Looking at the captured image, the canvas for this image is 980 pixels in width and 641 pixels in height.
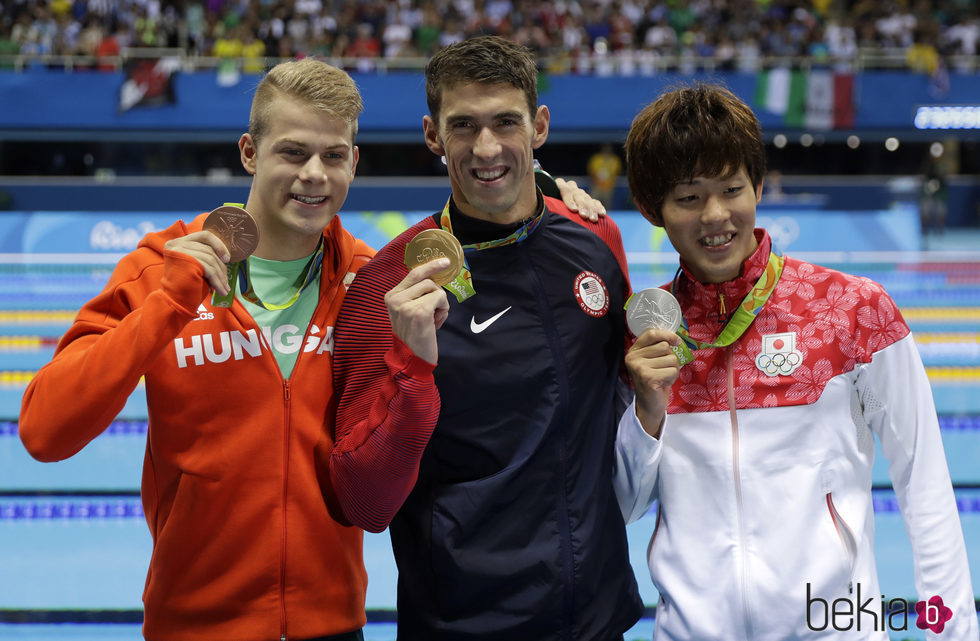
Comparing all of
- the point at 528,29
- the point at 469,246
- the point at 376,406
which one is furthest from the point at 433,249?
the point at 528,29

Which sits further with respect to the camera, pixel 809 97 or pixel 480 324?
pixel 809 97

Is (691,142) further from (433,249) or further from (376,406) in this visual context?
(376,406)

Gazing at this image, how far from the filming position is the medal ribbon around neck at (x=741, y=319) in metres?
1.78

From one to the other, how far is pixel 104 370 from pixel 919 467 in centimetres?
153

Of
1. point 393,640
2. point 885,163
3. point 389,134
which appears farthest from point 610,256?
point 885,163

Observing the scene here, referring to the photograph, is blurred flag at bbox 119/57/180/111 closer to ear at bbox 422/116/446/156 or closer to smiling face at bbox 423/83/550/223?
ear at bbox 422/116/446/156

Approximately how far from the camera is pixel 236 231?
174 centimetres

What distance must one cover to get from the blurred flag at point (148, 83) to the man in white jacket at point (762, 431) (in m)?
15.9

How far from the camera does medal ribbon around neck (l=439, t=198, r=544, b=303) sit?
71.6 inches

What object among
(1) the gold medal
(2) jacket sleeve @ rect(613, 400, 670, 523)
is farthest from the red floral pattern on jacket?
(1) the gold medal

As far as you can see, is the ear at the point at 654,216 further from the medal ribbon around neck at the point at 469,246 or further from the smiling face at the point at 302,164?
the smiling face at the point at 302,164

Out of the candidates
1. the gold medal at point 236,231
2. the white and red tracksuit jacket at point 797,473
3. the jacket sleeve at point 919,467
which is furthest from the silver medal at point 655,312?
the gold medal at point 236,231

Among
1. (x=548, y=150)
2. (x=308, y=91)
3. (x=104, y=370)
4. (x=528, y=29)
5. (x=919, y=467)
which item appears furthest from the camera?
(x=548, y=150)

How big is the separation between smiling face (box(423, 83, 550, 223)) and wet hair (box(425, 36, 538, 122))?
14 mm
